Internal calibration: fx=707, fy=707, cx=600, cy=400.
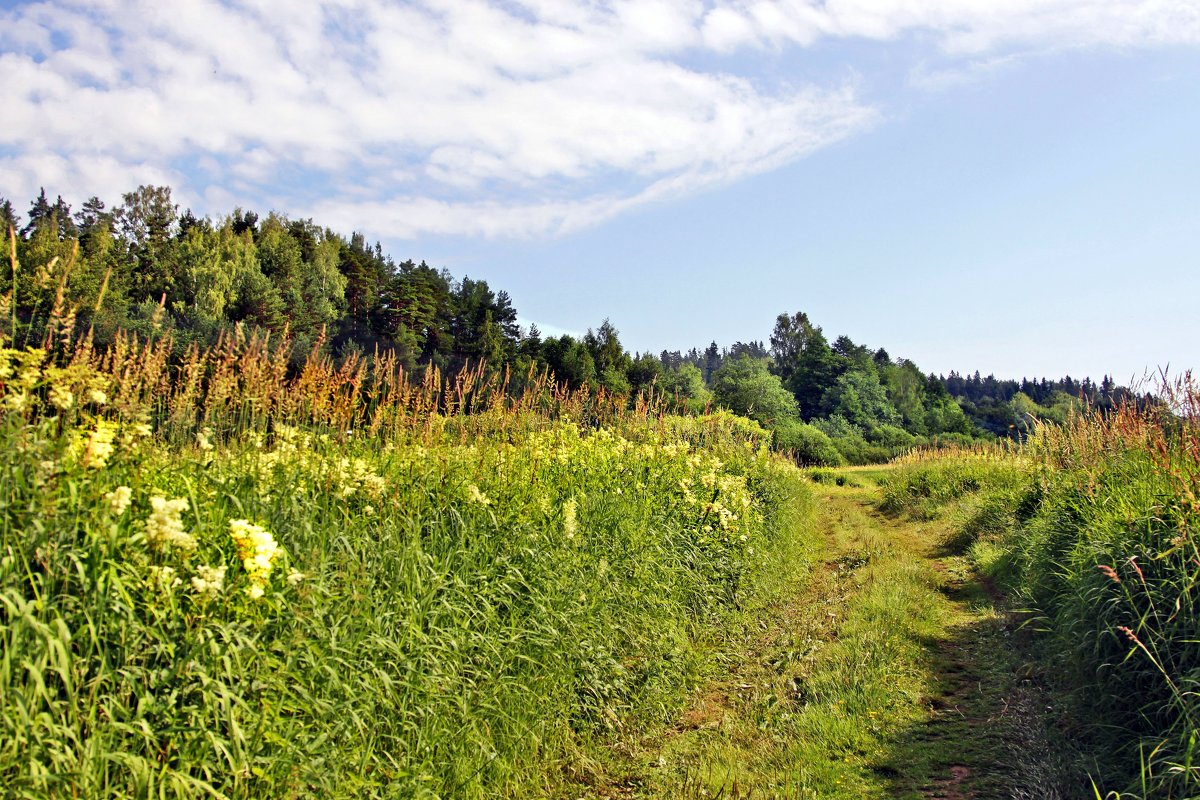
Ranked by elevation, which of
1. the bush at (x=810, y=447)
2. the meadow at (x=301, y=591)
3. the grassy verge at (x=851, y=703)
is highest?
the bush at (x=810, y=447)

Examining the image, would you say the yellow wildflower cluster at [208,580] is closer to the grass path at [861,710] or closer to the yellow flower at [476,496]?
the yellow flower at [476,496]

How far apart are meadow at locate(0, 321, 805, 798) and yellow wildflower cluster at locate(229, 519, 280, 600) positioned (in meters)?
0.01

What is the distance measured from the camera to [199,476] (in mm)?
2971

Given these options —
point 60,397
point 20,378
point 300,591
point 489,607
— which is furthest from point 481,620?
point 20,378

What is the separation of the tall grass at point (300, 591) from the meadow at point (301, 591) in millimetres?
14

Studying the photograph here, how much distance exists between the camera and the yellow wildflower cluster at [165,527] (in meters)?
2.31

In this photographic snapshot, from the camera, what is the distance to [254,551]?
2.54 m

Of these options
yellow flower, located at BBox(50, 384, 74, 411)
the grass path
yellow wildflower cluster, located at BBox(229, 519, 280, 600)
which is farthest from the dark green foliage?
yellow flower, located at BBox(50, 384, 74, 411)

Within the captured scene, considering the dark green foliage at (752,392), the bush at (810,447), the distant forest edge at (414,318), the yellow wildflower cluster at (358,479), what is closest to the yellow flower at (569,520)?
the yellow wildflower cluster at (358,479)

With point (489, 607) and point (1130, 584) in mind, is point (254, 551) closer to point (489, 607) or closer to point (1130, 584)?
point (489, 607)

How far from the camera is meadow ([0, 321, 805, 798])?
2.14 meters

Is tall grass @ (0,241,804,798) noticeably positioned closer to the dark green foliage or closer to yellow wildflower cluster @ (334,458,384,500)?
yellow wildflower cluster @ (334,458,384,500)

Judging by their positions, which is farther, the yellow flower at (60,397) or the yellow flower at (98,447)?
the yellow flower at (60,397)

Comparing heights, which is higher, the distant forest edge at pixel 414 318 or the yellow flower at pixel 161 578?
the distant forest edge at pixel 414 318
